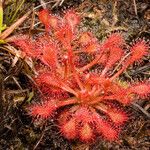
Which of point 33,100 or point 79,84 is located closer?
point 79,84

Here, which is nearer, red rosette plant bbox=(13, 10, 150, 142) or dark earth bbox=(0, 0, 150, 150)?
red rosette plant bbox=(13, 10, 150, 142)

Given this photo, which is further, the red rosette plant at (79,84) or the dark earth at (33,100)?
the dark earth at (33,100)

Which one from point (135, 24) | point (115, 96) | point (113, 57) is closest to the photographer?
point (115, 96)

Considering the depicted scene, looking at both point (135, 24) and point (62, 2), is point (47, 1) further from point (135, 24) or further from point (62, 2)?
point (135, 24)

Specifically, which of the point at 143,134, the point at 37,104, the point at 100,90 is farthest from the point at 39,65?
the point at 143,134
